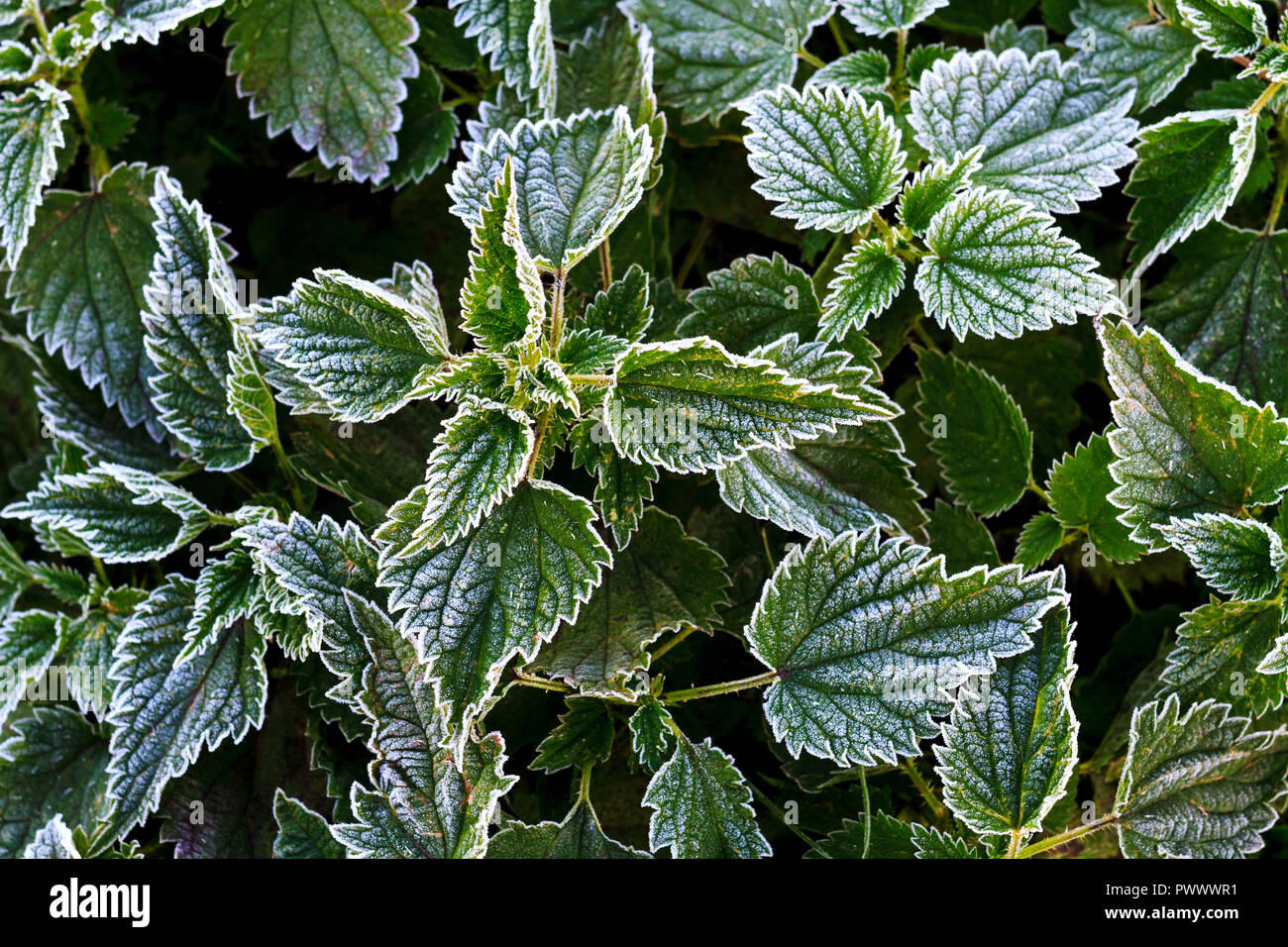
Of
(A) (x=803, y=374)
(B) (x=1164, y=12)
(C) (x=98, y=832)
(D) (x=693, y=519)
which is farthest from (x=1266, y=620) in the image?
(C) (x=98, y=832)

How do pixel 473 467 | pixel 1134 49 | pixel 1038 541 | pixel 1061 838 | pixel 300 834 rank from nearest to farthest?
pixel 473 467, pixel 1061 838, pixel 300 834, pixel 1038 541, pixel 1134 49

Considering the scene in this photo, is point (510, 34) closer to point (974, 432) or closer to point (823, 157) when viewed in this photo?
point (823, 157)

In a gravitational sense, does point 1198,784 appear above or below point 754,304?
below

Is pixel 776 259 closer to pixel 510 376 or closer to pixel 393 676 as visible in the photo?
pixel 510 376

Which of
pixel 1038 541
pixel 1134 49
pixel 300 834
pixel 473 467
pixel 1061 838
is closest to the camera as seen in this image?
pixel 473 467

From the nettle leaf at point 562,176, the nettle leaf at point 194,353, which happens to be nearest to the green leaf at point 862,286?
the nettle leaf at point 562,176

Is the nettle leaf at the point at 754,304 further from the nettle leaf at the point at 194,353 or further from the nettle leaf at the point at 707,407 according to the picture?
the nettle leaf at the point at 194,353

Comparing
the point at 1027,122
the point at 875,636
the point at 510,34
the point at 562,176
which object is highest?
the point at 510,34

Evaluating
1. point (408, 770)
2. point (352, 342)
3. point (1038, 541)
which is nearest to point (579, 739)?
point (408, 770)
